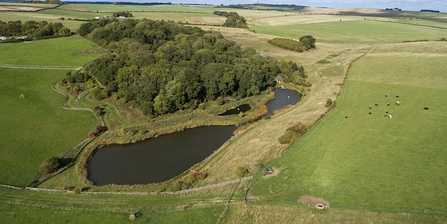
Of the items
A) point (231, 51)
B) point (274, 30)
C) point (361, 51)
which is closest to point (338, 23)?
point (274, 30)

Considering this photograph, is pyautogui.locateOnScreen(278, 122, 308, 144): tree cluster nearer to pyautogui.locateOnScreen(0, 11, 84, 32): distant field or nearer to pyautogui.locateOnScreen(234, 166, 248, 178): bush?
pyautogui.locateOnScreen(234, 166, 248, 178): bush

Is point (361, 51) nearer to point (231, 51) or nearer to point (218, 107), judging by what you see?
point (231, 51)

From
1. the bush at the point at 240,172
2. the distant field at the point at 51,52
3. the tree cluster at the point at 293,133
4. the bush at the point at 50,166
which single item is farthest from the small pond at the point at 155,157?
the distant field at the point at 51,52

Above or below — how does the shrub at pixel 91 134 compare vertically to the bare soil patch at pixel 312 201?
below

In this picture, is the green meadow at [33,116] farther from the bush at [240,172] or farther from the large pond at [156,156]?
the bush at [240,172]

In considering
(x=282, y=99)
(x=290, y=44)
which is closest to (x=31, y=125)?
(x=282, y=99)

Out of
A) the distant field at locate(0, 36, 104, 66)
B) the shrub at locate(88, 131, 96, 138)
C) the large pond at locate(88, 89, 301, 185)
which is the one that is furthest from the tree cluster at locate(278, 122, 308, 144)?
the distant field at locate(0, 36, 104, 66)
